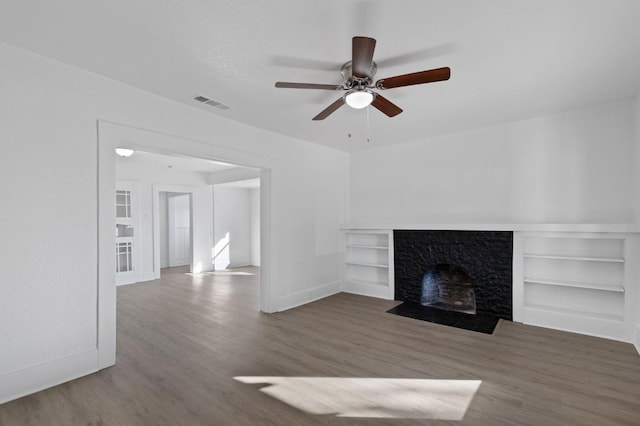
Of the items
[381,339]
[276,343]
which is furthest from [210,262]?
[381,339]

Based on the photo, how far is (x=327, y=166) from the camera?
5.16 meters

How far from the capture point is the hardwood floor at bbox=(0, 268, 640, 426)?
2012 millimetres

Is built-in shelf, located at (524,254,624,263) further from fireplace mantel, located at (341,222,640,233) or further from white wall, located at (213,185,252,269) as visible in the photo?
white wall, located at (213,185,252,269)

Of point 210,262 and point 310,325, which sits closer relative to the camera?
point 310,325

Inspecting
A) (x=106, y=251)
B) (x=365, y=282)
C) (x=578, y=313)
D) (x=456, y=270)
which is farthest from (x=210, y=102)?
(x=578, y=313)

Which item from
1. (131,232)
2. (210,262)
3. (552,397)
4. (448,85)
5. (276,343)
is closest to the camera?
(552,397)

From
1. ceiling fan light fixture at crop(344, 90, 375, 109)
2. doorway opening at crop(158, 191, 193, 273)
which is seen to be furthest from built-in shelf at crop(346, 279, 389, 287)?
doorway opening at crop(158, 191, 193, 273)

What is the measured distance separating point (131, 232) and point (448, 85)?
21.0ft

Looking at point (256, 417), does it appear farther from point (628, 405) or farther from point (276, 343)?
point (628, 405)

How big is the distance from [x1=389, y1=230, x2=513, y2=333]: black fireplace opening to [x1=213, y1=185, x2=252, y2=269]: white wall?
4971mm

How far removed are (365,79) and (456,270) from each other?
133 inches

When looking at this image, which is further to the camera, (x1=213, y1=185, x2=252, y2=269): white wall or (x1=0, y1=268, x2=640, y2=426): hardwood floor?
(x1=213, y1=185, x2=252, y2=269): white wall

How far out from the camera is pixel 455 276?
4.52 m

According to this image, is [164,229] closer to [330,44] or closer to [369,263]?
[369,263]
